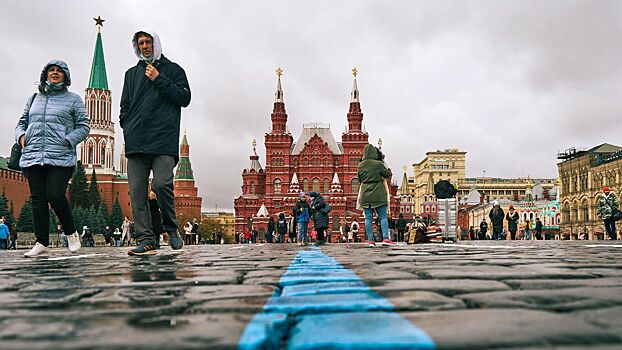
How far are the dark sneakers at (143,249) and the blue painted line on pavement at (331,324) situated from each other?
430cm

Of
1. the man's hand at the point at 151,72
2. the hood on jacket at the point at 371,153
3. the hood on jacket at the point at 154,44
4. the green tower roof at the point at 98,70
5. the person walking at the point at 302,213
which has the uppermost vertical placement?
the green tower roof at the point at 98,70

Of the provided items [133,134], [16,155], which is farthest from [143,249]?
[16,155]

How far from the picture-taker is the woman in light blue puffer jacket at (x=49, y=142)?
612 cm

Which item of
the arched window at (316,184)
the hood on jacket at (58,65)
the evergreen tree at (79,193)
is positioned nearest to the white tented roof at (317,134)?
the arched window at (316,184)

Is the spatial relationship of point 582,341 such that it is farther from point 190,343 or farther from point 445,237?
point 445,237

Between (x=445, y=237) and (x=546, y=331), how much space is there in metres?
14.6

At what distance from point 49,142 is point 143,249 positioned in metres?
1.53

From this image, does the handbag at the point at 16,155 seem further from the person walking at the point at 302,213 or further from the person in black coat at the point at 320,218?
the person walking at the point at 302,213

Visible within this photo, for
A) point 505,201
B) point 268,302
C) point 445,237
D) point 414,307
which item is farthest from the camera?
point 505,201

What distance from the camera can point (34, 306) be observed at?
6.47 ft

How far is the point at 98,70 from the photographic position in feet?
318

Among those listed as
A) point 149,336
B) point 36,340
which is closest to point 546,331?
→ point 149,336

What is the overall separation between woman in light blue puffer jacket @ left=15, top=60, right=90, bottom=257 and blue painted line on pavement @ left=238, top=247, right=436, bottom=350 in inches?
194

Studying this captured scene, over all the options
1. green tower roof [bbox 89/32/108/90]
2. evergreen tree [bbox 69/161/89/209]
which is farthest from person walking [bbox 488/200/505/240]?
green tower roof [bbox 89/32/108/90]
